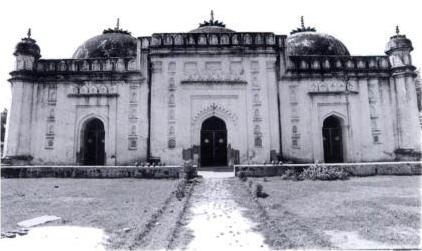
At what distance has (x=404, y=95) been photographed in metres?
15.7

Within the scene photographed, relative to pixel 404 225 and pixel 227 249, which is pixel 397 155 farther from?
pixel 227 249

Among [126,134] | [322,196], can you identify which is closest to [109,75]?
[126,134]

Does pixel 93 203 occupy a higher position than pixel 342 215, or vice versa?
pixel 93 203

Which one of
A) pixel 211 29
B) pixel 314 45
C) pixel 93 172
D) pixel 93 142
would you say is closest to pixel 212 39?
pixel 211 29

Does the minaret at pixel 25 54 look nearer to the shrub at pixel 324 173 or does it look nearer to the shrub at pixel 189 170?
the shrub at pixel 189 170

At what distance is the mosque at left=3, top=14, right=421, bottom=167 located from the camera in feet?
49.9

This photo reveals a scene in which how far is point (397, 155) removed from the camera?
1571cm

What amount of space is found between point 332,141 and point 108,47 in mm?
13352

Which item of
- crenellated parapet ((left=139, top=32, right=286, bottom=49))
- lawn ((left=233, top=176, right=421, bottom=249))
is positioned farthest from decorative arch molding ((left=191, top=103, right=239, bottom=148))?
lawn ((left=233, top=176, right=421, bottom=249))

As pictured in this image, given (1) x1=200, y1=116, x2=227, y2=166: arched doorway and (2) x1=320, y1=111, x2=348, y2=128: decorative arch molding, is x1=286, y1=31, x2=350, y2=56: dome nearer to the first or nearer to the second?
(2) x1=320, y1=111, x2=348, y2=128: decorative arch molding

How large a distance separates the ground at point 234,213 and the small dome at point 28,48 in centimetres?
914

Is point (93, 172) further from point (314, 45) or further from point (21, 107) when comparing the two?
point (314, 45)

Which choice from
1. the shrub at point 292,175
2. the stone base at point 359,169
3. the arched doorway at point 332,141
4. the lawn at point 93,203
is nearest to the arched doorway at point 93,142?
the lawn at point 93,203

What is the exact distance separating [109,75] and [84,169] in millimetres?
5868
